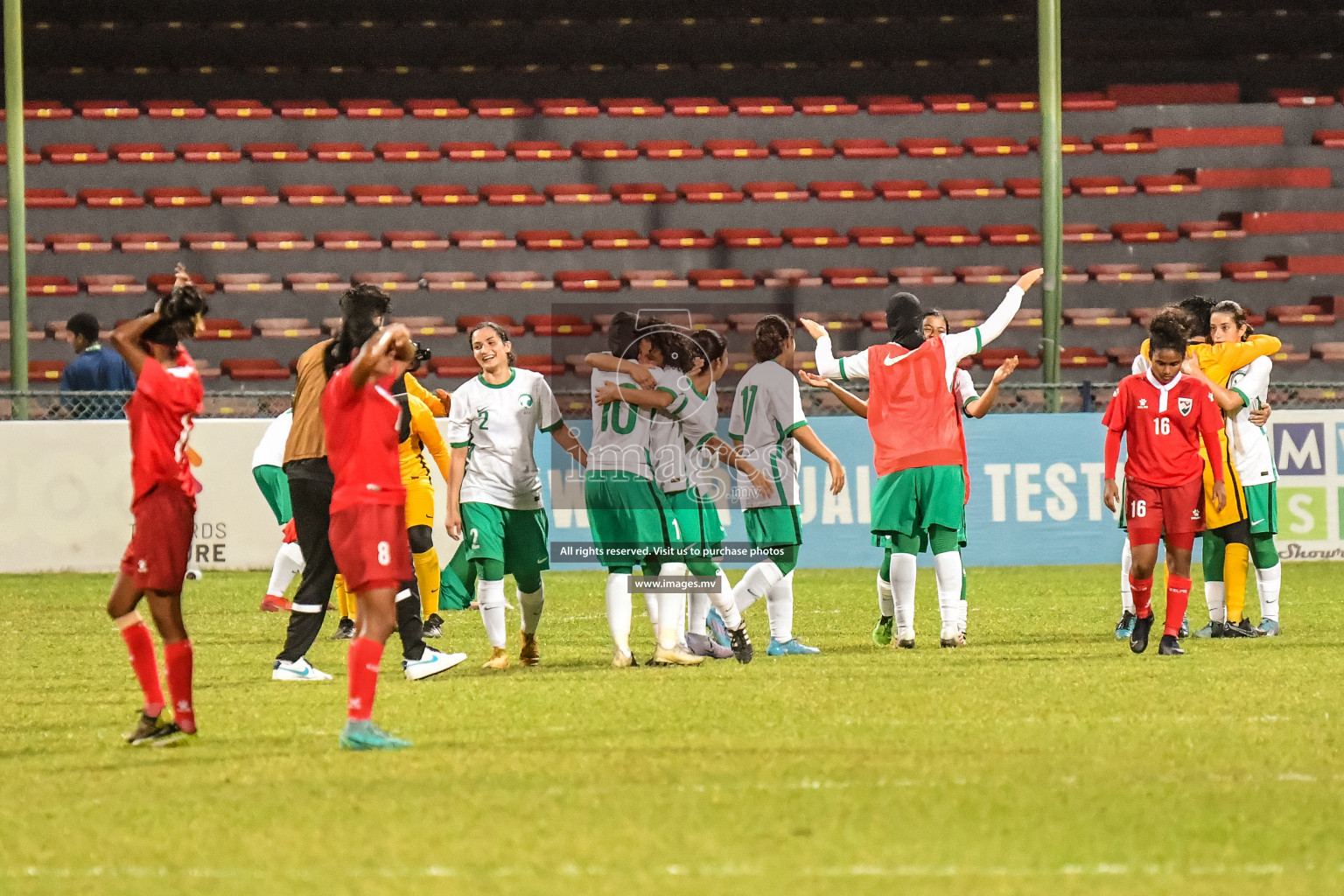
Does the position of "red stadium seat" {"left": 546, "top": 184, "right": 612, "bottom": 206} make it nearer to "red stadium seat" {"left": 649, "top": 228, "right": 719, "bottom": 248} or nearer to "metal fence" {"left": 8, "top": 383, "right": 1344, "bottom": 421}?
"red stadium seat" {"left": 649, "top": 228, "right": 719, "bottom": 248}

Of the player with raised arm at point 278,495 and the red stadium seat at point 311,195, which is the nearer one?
the player with raised arm at point 278,495

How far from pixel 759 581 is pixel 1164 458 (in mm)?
2232

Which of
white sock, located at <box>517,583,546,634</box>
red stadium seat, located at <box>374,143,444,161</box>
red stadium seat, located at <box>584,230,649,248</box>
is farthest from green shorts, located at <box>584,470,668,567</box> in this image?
red stadium seat, located at <box>374,143,444,161</box>

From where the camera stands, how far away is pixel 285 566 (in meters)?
11.5

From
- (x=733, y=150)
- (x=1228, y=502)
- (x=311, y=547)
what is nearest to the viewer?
(x=311, y=547)

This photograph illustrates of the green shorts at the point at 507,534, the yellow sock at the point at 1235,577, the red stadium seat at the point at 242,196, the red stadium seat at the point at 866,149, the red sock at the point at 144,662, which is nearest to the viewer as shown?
the red sock at the point at 144,662

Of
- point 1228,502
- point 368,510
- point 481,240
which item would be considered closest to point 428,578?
point 368,510

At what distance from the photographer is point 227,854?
14.5ft

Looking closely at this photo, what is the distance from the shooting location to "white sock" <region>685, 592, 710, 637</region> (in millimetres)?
9547

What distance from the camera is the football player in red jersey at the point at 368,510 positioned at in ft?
19.6

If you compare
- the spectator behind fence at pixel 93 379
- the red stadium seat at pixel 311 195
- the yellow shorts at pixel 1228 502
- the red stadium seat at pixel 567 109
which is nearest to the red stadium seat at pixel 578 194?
the red stadium seat at pixel 567 109

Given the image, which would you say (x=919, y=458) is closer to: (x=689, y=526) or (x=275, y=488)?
(x=689, y=526)

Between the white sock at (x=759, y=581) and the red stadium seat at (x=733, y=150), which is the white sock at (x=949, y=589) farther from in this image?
the red stadium seat at (x=733, y=150)

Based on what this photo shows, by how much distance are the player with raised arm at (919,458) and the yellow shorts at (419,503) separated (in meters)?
2.64
